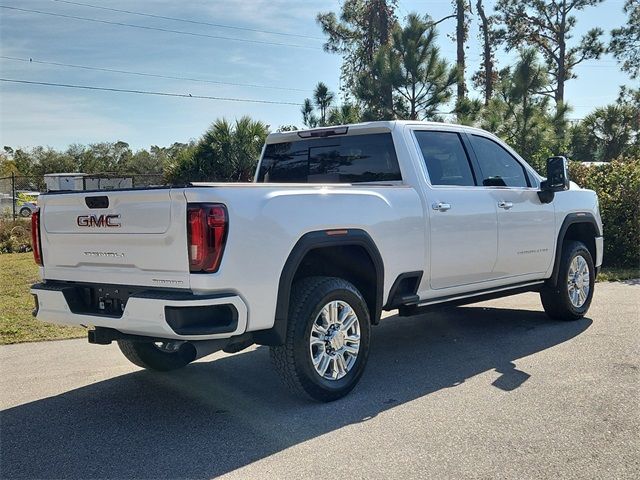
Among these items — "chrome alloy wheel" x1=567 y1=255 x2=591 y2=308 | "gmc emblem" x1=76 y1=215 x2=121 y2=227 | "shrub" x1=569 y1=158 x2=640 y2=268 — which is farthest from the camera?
"shrub" x1=569 y1=158 x2=640 y2=268

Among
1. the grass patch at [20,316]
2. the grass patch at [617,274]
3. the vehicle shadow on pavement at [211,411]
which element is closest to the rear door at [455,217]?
the vehicle shadow on pavement at [211,411]

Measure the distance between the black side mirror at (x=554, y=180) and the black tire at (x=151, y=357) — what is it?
12.9 ft

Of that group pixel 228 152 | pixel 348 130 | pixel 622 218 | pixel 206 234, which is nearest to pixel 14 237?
pixel 228 152

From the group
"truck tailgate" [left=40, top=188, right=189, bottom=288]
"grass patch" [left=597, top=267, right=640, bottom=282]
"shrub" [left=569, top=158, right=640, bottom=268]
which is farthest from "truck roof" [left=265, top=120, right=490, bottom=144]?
"shrub" [left=569, top=158, right=640, bottom=268]

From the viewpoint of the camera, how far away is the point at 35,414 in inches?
177

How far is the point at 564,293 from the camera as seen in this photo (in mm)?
6922

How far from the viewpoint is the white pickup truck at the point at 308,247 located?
387cm

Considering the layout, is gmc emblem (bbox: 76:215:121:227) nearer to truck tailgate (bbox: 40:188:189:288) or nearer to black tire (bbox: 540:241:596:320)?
truck tailgate (bbox: 40:188:189:288)

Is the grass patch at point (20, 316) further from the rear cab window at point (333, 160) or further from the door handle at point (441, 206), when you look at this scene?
the door handle at point (441, 206)

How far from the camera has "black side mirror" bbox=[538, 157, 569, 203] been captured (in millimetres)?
6492

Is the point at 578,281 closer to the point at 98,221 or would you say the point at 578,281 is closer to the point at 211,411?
the point at 211,411

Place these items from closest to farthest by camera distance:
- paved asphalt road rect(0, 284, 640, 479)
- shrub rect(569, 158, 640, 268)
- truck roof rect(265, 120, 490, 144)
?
1. paved asphalt road rect(0, 284, 640, 479)
2. truck roof rect(265, 120, 490, 144)
3. shrub rect(569, 158, 640, 268)

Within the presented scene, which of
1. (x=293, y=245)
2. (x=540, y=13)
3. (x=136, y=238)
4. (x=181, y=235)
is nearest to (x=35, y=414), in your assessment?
(x=136, y=238)

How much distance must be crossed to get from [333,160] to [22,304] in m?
4.95
